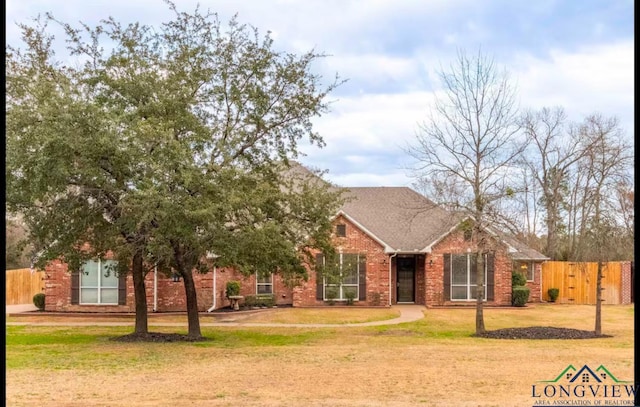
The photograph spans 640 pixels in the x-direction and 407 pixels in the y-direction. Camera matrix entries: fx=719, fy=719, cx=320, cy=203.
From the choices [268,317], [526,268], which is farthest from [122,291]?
[526,268]

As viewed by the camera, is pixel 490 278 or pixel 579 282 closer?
pixel 490 278

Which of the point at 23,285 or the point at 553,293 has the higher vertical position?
the point at 23,285

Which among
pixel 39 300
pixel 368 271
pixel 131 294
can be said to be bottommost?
pixel 39 300

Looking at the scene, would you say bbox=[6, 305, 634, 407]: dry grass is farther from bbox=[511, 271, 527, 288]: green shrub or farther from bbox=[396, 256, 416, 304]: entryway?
bbox=[511, 271, 527, 288]: green shrub

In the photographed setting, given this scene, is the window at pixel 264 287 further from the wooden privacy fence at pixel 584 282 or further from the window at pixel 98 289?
the wooden privacy fence at pixel 584 282

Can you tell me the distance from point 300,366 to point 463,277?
61.7ft

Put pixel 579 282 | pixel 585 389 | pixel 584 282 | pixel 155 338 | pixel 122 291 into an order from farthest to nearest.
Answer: pixel 579 282, pixel 584 282, pixel 122 291, pixel 155 338, pixel 585 389

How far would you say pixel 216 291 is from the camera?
2988cm

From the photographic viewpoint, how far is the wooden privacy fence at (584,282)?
34.1 metres

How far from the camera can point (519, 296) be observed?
31125mm

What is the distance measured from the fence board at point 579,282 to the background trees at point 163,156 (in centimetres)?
1945

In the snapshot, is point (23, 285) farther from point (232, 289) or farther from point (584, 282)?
point (584, 282)

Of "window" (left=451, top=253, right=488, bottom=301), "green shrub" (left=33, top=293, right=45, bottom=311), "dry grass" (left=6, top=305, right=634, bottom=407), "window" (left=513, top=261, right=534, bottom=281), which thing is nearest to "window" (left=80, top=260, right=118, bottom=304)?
"green shrub" (left=33, top=293, right=45, bottom=311)

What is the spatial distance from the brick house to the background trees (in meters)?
8.98
